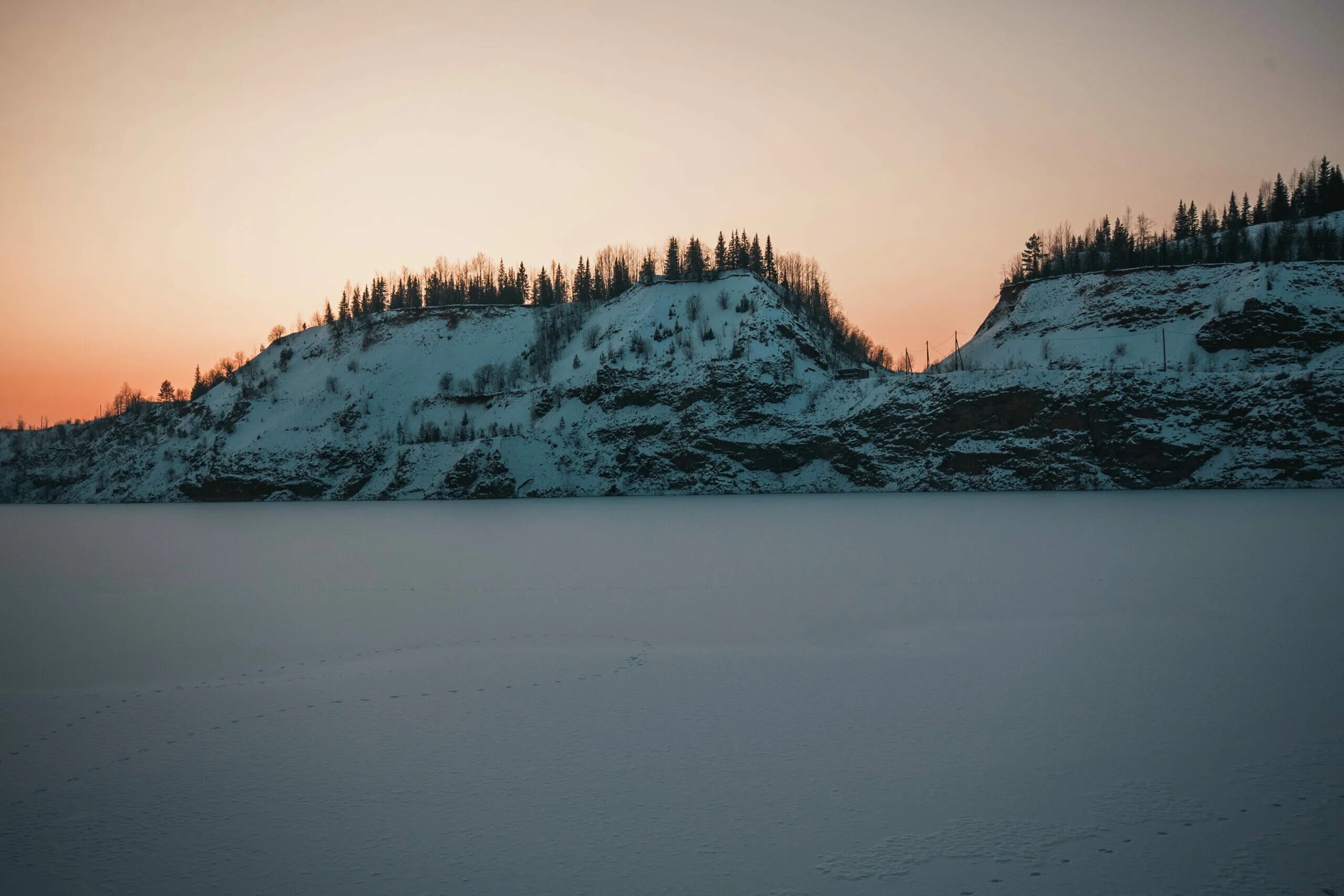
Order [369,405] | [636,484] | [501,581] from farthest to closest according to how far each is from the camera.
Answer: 1. [369,405]
2. [636,484]
3. [501,581]

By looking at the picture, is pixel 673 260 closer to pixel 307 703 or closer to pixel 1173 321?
pixel 1173 321

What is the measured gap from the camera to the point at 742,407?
70500mm

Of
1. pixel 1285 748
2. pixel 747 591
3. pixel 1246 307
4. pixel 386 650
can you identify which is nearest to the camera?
pixel 1285 748

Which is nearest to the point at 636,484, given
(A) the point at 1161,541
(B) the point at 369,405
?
(B) the point at 369,405

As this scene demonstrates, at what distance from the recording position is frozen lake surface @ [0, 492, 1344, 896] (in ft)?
18.5

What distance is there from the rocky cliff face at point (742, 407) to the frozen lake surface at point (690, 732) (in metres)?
40.8

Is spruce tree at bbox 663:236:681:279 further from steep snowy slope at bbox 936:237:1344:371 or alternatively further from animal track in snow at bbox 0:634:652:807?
animal track in snow at bbox 0:634:652:807

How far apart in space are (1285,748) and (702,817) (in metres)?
4.98

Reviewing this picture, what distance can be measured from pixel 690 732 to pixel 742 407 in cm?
6274

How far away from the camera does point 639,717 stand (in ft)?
28.8

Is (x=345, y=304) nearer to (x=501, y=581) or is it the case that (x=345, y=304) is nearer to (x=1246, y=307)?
(x=1246, y=307)

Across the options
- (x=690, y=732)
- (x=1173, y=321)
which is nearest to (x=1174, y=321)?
(x=1173, y=321)

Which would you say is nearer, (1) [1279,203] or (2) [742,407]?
(2) [742,407]

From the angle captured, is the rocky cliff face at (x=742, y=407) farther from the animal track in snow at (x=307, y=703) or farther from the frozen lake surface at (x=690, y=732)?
the animal track in snow at (x=307, y=703)
